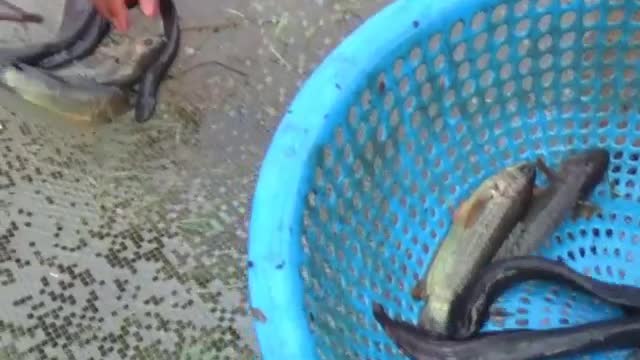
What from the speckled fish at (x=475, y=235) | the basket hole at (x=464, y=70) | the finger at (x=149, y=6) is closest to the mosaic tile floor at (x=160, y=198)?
the finger at (x=149, y=6)

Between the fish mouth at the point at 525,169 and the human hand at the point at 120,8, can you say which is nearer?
the fish mouth at the point at 525,169

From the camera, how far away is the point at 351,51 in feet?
5.10

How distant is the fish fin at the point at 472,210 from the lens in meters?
1.88

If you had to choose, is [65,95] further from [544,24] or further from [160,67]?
[544,24]

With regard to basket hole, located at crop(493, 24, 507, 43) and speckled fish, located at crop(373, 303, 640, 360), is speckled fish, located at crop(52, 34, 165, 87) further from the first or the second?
speckled fish, located at crop(373, 303, 640, 360)

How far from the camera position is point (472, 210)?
1888mm

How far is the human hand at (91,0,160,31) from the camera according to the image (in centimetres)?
260

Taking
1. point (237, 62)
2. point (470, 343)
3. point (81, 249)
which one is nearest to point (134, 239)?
point (81, 249)

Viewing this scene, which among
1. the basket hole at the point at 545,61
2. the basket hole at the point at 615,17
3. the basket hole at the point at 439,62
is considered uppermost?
the basket hole at the point at 615,17

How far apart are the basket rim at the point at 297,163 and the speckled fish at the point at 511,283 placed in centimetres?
44

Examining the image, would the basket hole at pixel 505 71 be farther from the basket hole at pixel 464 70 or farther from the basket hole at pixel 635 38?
the basket hole at pixel 635 38

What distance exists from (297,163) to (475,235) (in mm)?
520

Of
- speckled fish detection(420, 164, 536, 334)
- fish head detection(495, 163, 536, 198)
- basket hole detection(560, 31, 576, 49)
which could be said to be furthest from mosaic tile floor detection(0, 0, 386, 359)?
basket hole detection(560, 31, 576, 49)

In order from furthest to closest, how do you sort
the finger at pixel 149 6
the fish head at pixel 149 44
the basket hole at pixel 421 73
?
the fish head at pixel 149 44 < the finger at pixel 149 6 < the basket hole at pixel 421 73
